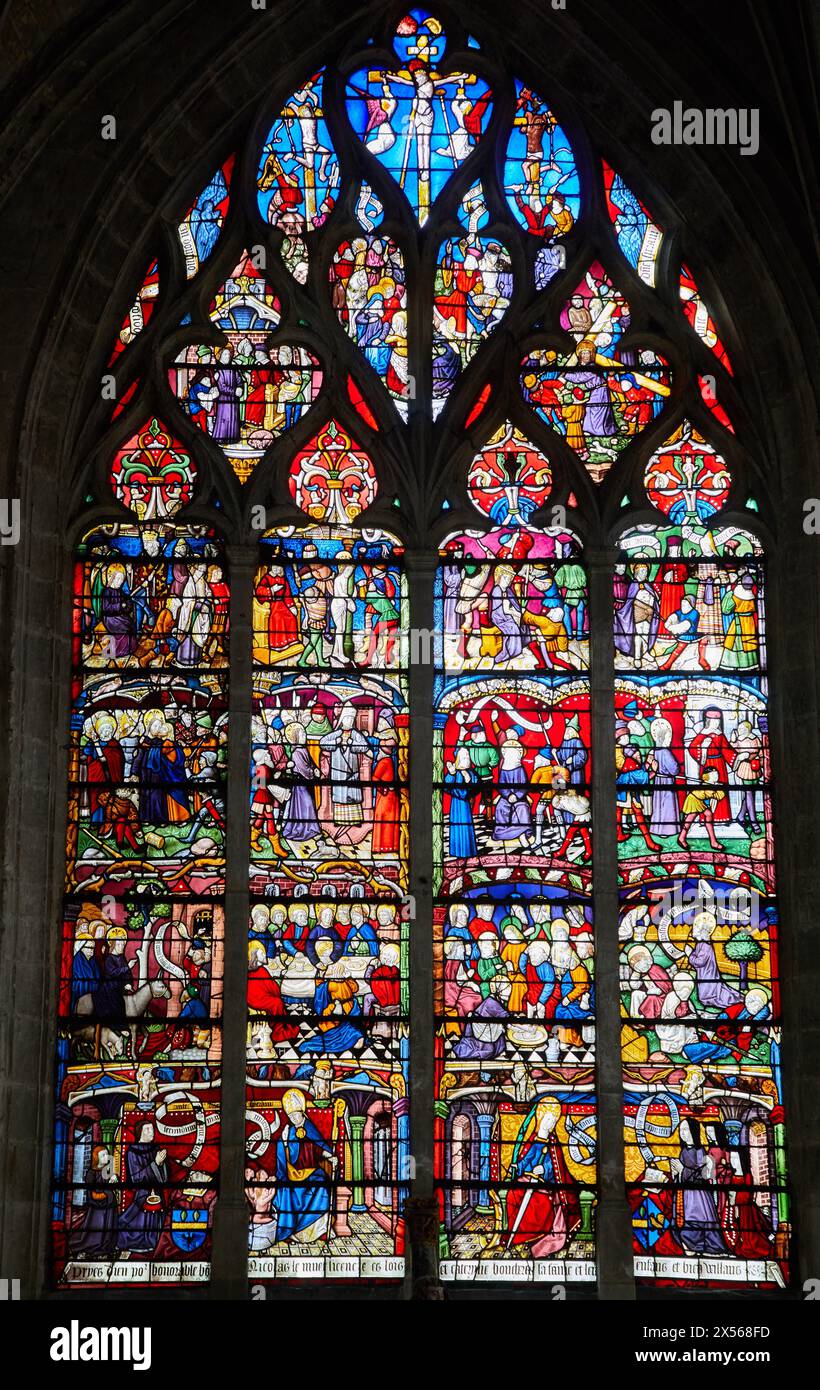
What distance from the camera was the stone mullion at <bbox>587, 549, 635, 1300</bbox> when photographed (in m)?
11.5

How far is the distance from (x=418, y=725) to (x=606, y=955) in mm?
1570

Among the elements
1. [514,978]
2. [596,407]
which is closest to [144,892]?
[514,978]

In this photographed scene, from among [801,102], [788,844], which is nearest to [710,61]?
[801,102]

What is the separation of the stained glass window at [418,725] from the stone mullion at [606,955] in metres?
0.03

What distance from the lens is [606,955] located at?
472 inches

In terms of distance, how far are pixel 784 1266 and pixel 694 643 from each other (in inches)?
130

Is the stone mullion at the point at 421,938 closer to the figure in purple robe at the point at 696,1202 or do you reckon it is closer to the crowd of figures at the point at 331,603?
the crowd of figures at the point at 331,603

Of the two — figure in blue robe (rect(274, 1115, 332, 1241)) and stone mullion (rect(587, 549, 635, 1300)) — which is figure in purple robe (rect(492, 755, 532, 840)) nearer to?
stone mullion (rect(587, 549, 635, 1300))

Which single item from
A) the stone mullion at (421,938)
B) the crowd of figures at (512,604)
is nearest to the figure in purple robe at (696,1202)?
the stone mullion at (421,938)

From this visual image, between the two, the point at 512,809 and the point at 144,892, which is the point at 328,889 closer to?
the point at 144,892

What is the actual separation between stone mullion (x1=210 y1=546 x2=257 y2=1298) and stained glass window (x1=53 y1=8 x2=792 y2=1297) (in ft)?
0.06

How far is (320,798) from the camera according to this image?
12.3 metres

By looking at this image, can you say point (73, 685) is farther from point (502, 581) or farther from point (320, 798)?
point (502, 581)

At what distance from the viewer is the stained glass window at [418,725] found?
11727mm
